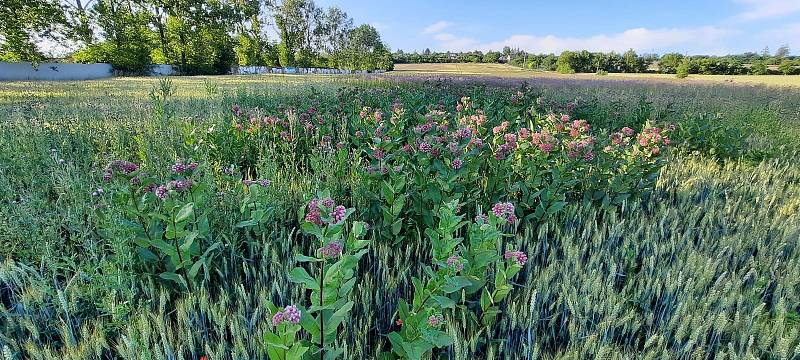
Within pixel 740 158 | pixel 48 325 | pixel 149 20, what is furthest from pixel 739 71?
pixel 149 20

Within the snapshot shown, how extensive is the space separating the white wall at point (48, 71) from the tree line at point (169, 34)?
84 cm

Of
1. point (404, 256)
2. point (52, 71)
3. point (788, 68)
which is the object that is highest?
point (788, 68)

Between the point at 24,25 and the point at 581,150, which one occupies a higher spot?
the point at 24,25

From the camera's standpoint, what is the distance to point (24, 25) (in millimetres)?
24297

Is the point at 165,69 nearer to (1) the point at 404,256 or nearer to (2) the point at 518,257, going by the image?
(1) the point at 404,256

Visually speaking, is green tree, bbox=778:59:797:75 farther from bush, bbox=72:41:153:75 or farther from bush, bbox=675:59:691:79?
bush, bbox=72:41:153:75

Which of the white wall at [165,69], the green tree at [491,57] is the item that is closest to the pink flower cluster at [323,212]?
the white wall at [165,69]

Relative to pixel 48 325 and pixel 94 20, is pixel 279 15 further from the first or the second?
pixel 48 325

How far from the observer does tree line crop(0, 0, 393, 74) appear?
24.6m

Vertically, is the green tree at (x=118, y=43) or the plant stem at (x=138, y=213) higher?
the green tree at (x=118, y=43)

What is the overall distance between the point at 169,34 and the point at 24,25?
39.9ft

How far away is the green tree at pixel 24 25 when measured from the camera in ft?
76.5

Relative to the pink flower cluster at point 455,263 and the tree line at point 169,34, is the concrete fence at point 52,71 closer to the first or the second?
the tree line at point 169,34

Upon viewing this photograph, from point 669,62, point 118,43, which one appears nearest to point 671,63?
point 669,62
